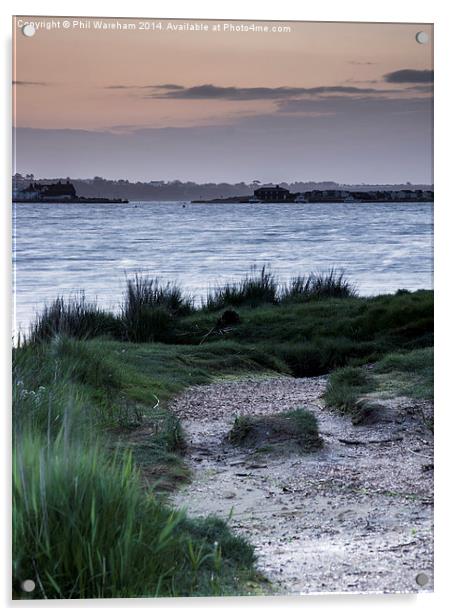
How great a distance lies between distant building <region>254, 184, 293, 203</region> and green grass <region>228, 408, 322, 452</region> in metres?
1.01

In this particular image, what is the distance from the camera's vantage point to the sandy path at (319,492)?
148 inches

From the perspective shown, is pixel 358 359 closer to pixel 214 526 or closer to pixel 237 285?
pixel 237 285

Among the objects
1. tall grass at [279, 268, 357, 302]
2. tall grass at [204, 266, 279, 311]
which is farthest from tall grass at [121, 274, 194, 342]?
tall grass at [279, 268, 357, 302]

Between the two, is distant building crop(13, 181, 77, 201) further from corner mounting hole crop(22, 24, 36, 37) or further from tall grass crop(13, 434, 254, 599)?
tall grass crop(13, 434, 254, 599)

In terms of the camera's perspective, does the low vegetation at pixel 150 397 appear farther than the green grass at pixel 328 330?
No

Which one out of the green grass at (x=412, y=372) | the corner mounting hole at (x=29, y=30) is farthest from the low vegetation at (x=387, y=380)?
the corner mounting hole at (x=29, y=30)

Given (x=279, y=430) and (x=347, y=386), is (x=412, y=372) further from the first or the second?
(x=279, y=430)

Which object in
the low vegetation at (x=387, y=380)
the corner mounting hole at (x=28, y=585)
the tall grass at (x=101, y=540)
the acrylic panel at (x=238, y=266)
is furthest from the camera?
the low vegetation at (x=387, y=380)

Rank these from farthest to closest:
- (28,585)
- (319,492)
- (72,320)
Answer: (72,320) < (319,492) < (28,585)

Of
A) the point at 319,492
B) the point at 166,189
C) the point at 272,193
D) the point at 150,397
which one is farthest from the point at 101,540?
the point at 272,193

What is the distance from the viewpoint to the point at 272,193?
4.17 meters
